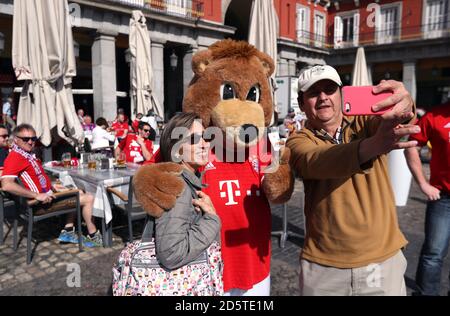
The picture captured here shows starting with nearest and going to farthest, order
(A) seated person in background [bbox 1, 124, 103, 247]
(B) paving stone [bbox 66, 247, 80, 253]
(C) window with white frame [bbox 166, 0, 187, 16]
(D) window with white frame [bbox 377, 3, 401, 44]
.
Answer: (A) seated person in background [bbox 1, 124, 103, 247] → (B) paving stone [bbox 66, 247, 80, 253] → (C) window with white frame [bbox 166, 0, 187, 16] → (D) window with white frame [bbox 377, 3, 401, 44]

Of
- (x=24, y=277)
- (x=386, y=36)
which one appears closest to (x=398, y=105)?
(x=24, y=277)

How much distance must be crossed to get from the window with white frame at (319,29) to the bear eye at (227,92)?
27.1 meters

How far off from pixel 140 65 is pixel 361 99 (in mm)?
8982

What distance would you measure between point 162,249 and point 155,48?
1467 centimetres

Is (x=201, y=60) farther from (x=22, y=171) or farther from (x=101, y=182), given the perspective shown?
(x=22, y=171)

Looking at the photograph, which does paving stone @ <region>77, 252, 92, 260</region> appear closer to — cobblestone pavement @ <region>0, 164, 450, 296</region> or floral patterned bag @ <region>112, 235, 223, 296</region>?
cobblestone pavement @ <region>0, 164, 450, 296</region>

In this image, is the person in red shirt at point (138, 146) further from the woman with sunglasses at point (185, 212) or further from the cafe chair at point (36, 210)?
the woman with sunglasses at point (185, 212)

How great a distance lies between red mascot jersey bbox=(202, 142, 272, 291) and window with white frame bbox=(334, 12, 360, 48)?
2897cm

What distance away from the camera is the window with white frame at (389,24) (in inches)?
1028

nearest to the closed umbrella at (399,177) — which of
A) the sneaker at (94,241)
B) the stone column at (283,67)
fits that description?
the sneaker at (94,241)

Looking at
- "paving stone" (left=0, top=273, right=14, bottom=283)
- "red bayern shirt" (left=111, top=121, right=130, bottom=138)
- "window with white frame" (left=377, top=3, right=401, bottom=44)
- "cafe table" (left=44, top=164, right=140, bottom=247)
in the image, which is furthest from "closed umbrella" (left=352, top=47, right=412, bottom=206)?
"window with white frame" (left=377, top=3, right=401, bottom=44)

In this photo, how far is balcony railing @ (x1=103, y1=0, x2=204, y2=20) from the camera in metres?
14.2

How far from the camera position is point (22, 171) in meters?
4.21
